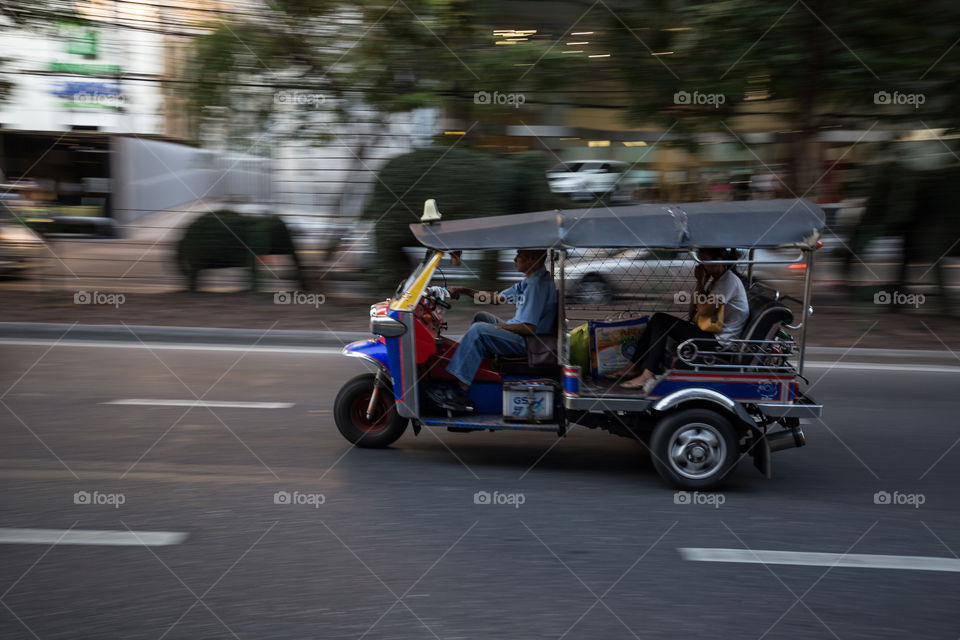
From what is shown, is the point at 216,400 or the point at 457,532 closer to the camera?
the point at 457,532

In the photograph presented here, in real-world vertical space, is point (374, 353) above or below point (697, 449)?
above

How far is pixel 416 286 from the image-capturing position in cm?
603

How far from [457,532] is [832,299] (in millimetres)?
9504

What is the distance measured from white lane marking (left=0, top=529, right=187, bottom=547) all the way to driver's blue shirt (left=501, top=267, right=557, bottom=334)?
2.65 metres

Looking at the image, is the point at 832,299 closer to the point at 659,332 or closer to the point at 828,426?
the point at 828,426

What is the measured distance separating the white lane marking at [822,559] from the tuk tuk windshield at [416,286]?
98.4 inches

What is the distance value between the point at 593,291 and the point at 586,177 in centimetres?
582

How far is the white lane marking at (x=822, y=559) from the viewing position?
443 centimetres

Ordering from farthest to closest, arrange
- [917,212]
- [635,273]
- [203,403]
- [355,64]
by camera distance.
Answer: [355,64] → [917,212] → [635,273] → [203,403]

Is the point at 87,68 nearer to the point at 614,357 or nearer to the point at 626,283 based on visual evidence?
the point at 626,283

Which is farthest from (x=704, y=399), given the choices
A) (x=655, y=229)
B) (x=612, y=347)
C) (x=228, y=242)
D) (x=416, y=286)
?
(x=228, y=242)

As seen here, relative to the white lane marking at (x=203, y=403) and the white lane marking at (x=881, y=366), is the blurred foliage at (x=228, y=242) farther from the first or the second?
the white lane marking at (x=881, y=366)

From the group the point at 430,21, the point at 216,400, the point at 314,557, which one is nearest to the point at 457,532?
the point at 314,557

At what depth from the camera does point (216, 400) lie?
7.76 meters
